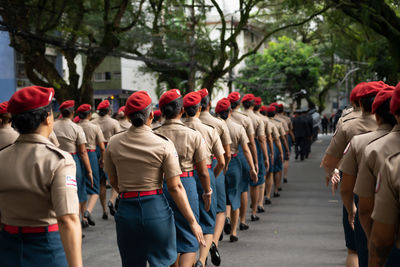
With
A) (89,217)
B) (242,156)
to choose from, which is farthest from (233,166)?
(89,217)

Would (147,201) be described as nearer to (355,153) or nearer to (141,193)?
(141,193)

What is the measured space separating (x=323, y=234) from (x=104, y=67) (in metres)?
47.5

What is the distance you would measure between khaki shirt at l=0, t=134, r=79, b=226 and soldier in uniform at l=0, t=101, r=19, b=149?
364 centimetres

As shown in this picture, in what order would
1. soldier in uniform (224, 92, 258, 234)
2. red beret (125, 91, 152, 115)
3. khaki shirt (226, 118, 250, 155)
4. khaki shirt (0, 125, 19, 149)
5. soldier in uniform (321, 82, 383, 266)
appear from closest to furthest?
red beret (125, 91, 152, 115) → soldier in uniform (321, 82, 383, 266) → khaki shirt (0, 125, 19, 149) → khaki shirt (226, 118, 250, 155) → soldier in uniform (224, 92, 258, 234)

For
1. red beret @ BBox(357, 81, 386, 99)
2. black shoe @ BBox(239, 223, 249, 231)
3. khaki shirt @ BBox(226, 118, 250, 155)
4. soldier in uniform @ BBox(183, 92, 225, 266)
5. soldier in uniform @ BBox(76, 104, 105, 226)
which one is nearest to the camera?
red beret @ BBox(357, 81, 386, 99)

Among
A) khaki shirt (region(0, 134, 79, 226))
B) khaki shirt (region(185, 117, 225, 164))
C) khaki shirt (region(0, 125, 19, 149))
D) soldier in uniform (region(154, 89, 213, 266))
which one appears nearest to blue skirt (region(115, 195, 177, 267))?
soldier in uniform (region(154, 89, 213, 266))

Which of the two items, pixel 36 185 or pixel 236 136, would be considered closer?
pixel 36 185

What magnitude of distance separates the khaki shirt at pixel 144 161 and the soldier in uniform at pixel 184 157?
894 millimetres

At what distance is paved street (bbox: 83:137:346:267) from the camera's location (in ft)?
23.4

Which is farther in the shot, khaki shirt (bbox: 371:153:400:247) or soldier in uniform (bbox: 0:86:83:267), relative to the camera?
soldier in uniform (bbox: 0:86:83:267)

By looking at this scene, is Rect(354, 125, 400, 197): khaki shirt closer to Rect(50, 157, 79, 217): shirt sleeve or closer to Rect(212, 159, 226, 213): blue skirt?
Rect(50, 157, 79, 217): shirt sleeve

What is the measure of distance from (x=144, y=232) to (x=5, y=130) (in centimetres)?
319

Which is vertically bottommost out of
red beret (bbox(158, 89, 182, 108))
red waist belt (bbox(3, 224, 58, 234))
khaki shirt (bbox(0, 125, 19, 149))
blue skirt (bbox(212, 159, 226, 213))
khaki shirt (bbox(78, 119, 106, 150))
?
blue skirt (bbox(212, 159, 226, 213))

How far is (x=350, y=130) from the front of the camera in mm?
5121
